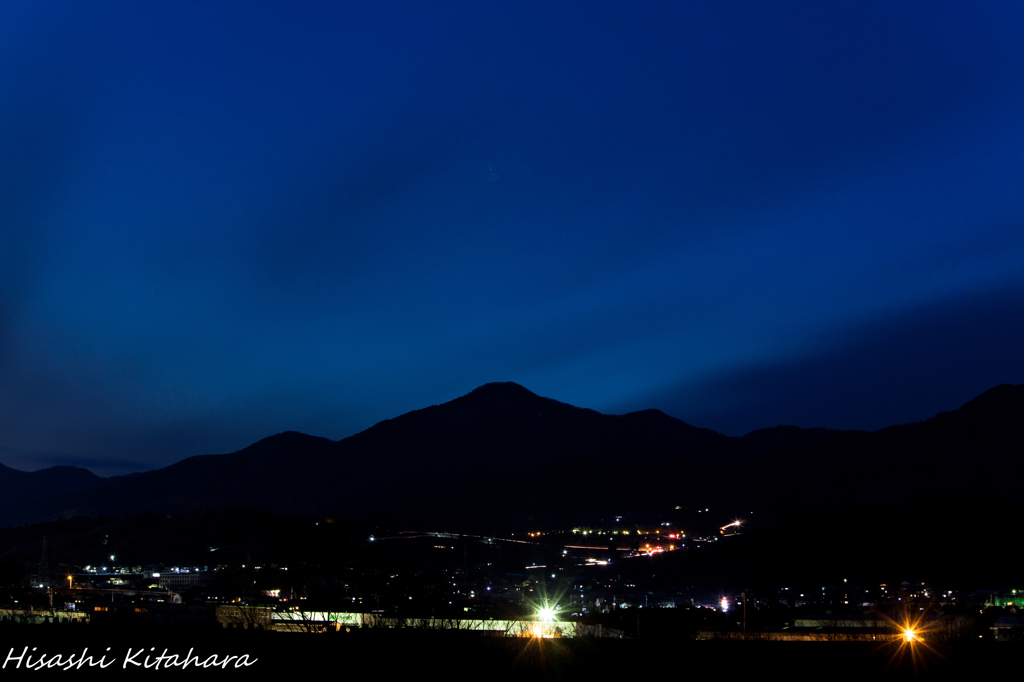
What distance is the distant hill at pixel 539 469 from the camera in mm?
90250

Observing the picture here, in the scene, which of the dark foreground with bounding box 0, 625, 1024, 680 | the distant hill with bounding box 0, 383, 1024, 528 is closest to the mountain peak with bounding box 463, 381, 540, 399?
the distant hill with bounding box 0, 383, 1024, 528

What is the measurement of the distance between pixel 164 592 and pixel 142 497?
10106 centimetres

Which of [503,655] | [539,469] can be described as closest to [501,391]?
[539,469]

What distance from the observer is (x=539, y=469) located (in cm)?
10781

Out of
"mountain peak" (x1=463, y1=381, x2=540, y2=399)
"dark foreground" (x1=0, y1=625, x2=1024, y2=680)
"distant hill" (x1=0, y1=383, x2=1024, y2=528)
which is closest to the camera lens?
"dark foreground" (x1=0, y1=625, x2=1024, y2=680)

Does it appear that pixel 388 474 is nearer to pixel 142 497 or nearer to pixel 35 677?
pixel 142 497

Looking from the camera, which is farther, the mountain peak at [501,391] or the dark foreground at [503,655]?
the mountain peak at [501,391]

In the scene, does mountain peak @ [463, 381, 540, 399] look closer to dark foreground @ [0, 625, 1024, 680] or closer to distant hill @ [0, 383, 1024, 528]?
distant hill @ [0, 383, 1024, 528]

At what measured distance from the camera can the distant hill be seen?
90.2 metres

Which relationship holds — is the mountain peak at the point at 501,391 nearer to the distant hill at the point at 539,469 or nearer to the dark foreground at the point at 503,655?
the distant hill at the point at 539,469

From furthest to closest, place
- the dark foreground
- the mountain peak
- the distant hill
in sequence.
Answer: the mountain peak → the distant hill → the dark foreground

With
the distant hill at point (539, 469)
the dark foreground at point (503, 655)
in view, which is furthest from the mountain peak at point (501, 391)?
the dark foreground at point (503, 655)

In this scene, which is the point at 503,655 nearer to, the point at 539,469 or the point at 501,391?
the point at 539,469

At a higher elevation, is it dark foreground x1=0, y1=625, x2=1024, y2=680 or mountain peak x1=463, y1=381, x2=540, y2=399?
mountain peak x1=463, y1=381, x2=540, y2=399
